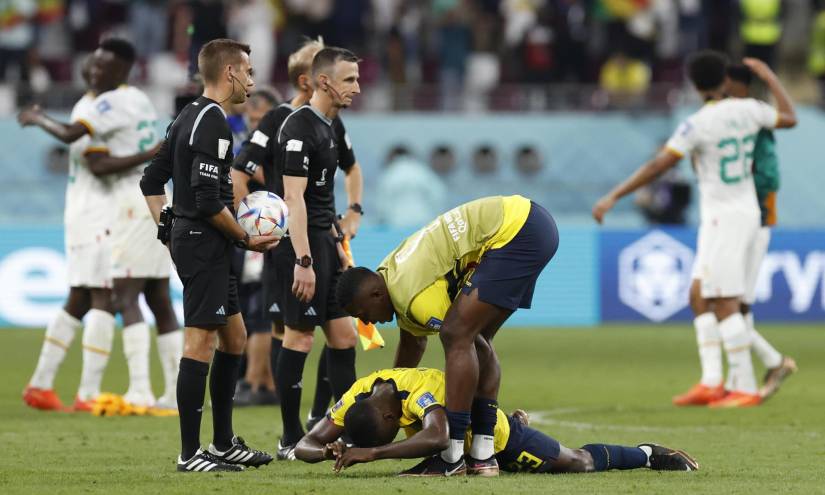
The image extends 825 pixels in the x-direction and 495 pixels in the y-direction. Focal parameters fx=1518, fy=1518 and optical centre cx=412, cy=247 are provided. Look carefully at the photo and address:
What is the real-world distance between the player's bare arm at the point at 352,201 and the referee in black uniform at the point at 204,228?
6.03 ft

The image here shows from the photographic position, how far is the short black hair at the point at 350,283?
7566mm

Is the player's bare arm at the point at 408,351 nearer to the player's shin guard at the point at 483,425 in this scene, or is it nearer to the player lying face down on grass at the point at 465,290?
the player lying face down on grass at the point at 465,290

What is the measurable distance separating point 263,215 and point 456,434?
5.13ft

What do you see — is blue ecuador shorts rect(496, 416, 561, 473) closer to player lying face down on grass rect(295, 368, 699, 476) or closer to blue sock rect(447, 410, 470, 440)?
player lying face down on grass rect(295, 368, 699, 476)

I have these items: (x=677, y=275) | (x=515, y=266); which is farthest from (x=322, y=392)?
(x=677, y=275)

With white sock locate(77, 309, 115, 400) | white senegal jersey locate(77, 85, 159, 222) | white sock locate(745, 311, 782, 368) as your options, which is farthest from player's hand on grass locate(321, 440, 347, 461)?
white sock locate(745, 311, 782, 368)

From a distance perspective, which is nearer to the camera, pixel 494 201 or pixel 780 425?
pixel 494 201

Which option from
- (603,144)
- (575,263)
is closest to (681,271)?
(575,263)

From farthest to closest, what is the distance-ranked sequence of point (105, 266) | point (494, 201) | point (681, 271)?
point (681, 271)
point (105, 266)
point (494, 201)

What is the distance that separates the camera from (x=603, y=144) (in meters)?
23.2

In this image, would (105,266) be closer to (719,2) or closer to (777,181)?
(777,181)

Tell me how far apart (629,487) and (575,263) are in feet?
43.1

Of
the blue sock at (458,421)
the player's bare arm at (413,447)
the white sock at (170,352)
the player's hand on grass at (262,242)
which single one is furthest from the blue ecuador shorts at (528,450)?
the white sock at (170,352)

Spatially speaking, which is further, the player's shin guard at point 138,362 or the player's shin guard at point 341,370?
the player's shin guard at point 138,362
